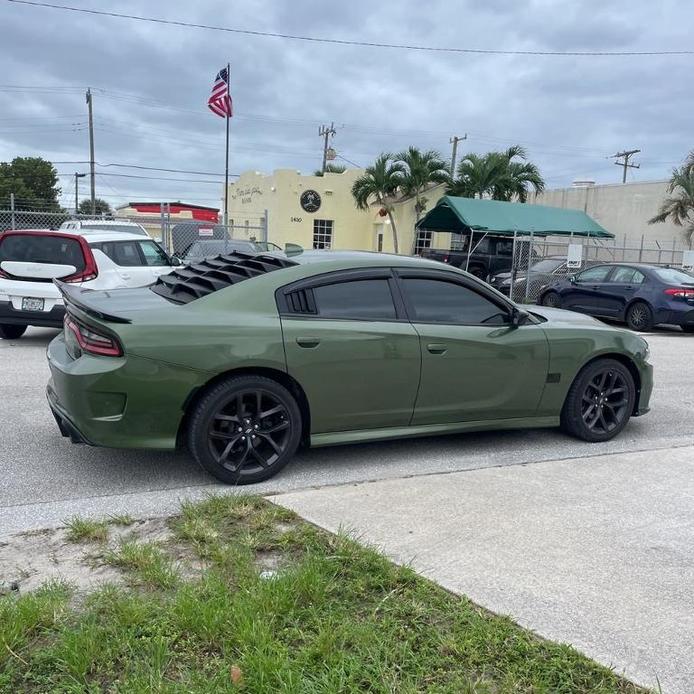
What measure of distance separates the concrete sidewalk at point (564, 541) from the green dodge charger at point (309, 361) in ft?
1.60

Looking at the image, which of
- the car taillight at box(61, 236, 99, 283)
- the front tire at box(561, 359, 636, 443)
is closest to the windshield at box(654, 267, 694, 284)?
the front tire at box(561, 359, 636, 443)

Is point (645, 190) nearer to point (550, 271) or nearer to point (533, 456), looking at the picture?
point (550, 271)

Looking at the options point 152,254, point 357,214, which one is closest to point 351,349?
point 152,254

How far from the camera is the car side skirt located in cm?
450

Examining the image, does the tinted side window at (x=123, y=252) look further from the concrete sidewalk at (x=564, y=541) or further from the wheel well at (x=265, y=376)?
the concrete sidewalk at (x=564, y=541)

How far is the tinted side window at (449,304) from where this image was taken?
4809 millimetres

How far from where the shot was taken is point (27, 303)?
840 cm

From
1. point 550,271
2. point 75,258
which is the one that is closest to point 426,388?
point 75,258

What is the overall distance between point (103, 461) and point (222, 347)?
131cm

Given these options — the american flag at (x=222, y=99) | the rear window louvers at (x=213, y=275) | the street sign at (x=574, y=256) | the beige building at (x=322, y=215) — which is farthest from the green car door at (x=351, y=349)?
the beige building at (x=322, y=215)

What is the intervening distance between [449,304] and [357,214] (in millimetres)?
28886

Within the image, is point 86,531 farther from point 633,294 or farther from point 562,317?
point 633,294

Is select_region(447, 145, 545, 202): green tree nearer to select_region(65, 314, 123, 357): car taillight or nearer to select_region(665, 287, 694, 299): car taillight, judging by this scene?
select_region(665, 287, 694, 299): car taillight

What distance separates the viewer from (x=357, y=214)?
33.1m
